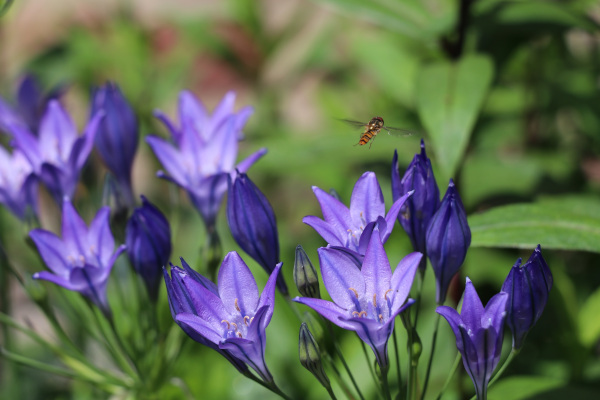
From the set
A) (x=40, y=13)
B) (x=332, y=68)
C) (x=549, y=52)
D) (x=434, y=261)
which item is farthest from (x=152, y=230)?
(x=40, y=13)

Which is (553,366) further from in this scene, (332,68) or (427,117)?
(332,68)

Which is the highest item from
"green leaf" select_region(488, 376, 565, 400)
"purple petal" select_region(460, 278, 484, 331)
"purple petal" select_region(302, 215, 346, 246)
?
"purple petal" select_region(302, 215, 346, 246)

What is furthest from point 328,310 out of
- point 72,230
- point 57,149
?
point 57,149

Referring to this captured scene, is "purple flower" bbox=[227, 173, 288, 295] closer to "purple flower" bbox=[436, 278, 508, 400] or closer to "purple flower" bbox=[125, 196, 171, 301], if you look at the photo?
"purple flower" bbox=[125, 196, 171, 301]

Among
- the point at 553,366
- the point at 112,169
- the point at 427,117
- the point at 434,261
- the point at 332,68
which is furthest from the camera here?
the point at 332,68

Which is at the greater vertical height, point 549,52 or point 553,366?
point 549,52

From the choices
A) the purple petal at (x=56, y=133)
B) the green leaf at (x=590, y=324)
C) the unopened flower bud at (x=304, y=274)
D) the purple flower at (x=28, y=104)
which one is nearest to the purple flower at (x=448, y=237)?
the unopened flower bud at (x=304, y=274)

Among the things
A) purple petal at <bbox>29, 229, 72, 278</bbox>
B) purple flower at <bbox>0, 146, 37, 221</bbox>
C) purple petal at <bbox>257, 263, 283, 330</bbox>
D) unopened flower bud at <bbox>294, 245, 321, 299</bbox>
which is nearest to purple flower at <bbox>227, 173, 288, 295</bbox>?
unopened flower bud at <bbox>294, 245, 321, 299</bbox>
